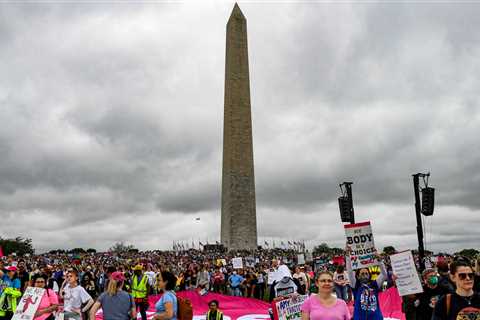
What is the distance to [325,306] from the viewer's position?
496 cm

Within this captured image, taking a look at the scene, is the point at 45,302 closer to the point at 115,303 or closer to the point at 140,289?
the point at 115,303

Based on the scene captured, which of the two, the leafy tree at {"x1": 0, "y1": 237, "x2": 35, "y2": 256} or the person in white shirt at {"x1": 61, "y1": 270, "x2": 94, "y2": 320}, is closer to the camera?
the person in white shirt at {"x1": 61, "y1": 270, "x2": 94, "y2": 320}

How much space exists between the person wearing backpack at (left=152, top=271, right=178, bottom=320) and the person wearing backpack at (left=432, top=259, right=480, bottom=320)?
292 cm

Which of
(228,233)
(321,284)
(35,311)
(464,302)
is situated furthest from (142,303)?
(228,233)

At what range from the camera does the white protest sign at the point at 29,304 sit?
7398 millimetres

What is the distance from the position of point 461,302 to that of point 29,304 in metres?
6.05

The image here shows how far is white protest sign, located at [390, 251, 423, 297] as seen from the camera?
314 inches

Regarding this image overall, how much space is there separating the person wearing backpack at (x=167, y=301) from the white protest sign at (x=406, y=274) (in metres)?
3.97

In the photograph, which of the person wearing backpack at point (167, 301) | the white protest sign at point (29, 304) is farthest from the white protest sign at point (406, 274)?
the white protest sign at point (29, 304)

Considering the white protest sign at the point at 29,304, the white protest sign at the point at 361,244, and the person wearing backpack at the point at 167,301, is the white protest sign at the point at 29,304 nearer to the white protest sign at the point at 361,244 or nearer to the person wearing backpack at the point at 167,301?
the person wearing backpack at the point at 167,301

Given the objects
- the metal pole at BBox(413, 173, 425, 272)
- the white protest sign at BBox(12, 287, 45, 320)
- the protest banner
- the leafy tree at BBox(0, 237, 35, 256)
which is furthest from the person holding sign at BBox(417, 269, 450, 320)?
the leafy tree at BBox(0, 237, 35, 256)

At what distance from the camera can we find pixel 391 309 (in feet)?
41.1

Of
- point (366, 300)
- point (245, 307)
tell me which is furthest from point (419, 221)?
point (366, 300)

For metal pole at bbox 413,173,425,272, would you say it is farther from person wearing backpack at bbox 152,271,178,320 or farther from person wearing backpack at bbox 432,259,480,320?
person wearing backpack at bbox 432,259,480,320
